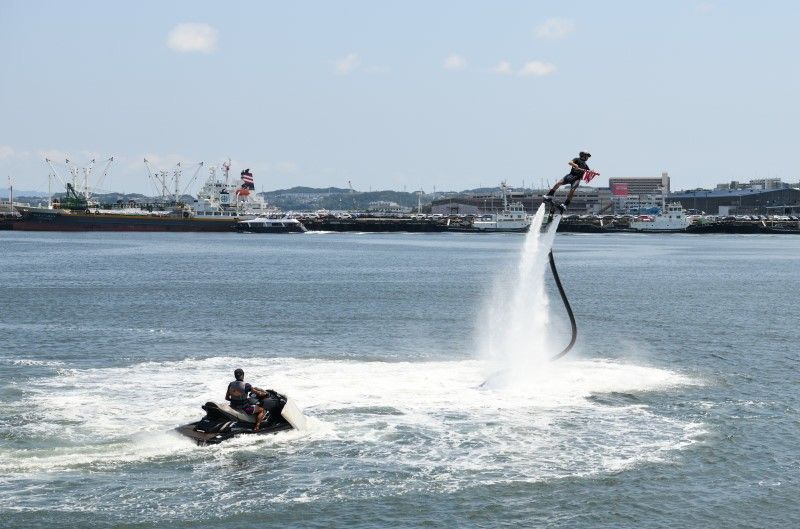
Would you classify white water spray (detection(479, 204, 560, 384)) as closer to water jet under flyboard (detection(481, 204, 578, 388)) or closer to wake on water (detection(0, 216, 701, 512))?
water jet under flyboard (detection(481, 204, 578, 388))

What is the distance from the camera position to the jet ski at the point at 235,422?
3381 centimetres

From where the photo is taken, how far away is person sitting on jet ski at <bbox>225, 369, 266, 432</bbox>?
112 feet

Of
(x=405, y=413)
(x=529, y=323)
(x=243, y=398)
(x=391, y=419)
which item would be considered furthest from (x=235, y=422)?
(x=529, y=323)

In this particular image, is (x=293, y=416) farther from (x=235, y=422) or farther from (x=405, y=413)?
(x=405, y=413)

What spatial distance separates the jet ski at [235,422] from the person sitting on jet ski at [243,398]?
0.48 feet

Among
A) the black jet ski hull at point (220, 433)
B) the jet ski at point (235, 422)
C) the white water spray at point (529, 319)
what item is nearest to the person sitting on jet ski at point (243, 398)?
the jet ski at point (235, 422)

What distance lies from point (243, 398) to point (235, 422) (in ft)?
2.87

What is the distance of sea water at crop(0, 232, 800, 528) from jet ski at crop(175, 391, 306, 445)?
450 millimetres

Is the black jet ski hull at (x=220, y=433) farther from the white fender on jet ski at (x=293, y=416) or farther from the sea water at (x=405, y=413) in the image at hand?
the sea water at (x=405, y=413)

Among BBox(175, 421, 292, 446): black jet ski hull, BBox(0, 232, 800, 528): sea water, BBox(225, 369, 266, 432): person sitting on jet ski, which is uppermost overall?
BBox(225, 369, 266, 432): person sitting on jet ski

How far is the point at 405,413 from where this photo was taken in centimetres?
3862

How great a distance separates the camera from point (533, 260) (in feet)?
160

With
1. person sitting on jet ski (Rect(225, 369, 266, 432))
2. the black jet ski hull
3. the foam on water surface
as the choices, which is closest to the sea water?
the foam on water surface

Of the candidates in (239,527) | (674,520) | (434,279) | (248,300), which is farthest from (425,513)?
(434,279)
